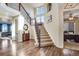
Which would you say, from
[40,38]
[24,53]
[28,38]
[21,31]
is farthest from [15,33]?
[40,38]

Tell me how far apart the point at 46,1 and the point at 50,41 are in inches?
37.9

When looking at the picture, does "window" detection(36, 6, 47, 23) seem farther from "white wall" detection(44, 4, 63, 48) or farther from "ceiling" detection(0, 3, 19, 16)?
"ceiling" detection(0, 3, 19, 16)

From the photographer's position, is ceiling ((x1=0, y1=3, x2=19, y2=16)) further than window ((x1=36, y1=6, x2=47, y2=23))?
No

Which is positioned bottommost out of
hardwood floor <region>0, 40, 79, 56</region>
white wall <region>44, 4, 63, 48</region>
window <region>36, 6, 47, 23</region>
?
hardwood floor <region>0, 40, 79, 56</region>

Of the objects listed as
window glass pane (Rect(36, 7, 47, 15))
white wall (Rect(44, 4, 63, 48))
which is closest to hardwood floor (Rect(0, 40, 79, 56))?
white wall (Rect(44, 4, 63, 48))

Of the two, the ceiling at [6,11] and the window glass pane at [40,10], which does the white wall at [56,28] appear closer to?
the window glass pane at [40,10]

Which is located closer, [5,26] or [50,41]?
[5,26]

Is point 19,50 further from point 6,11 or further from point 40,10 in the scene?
point 40,10

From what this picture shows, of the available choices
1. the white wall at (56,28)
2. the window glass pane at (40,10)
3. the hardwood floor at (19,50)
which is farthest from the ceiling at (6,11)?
the white wall at (56,28)

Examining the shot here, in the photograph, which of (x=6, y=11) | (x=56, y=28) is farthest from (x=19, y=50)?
(x=56, y=28)

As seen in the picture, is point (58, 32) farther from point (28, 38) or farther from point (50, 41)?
point (28, 38)

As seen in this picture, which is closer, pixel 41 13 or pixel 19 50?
pixel 19 50

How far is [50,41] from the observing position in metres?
2.66

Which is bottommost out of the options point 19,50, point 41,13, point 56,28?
point 19,50
